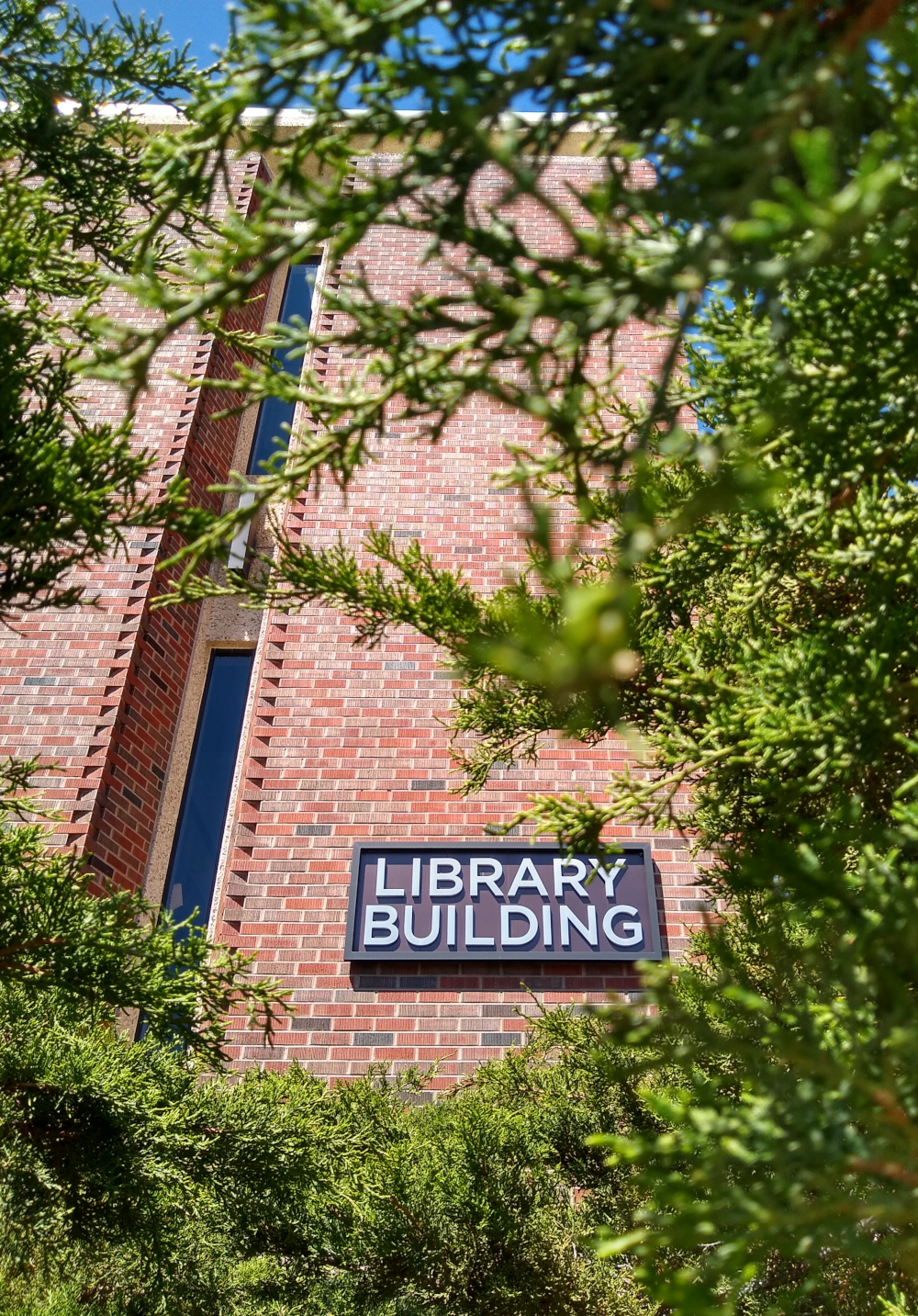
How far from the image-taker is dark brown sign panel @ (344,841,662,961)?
7.37 meters

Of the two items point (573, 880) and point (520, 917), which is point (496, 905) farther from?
point (573, 880)

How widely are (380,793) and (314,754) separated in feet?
2.19

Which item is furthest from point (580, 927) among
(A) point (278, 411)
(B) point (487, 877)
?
(A) point (278, 411)

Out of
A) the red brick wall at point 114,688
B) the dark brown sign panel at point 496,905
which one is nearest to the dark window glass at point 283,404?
the red brick wall at point 114,688

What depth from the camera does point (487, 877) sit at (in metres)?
7.61

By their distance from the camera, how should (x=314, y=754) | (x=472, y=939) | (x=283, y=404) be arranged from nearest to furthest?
1. (x=472, y=939)
2. (x=314, y=754)
3. (x=283, y=404)

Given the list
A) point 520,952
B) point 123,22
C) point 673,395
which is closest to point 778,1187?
point 673,395

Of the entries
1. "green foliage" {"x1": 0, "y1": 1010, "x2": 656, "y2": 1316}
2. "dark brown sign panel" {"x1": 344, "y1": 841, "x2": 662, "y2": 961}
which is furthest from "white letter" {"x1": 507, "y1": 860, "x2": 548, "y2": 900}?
"green foliage" {"x1": 0, "y1": 1010, "x2": 656, "y2": 1316}

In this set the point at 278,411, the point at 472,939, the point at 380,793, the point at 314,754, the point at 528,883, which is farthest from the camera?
the point at 278,411

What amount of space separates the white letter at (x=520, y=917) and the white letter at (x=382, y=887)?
80cm

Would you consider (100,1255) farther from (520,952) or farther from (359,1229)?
(520,952)

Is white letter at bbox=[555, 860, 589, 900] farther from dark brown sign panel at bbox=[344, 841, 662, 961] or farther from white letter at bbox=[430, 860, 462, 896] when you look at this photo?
white letter at bbox=[430, 860, 462, 896]

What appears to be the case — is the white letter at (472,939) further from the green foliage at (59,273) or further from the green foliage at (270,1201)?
the green foliage at (59,273)

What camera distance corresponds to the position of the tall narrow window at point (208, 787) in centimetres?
877
